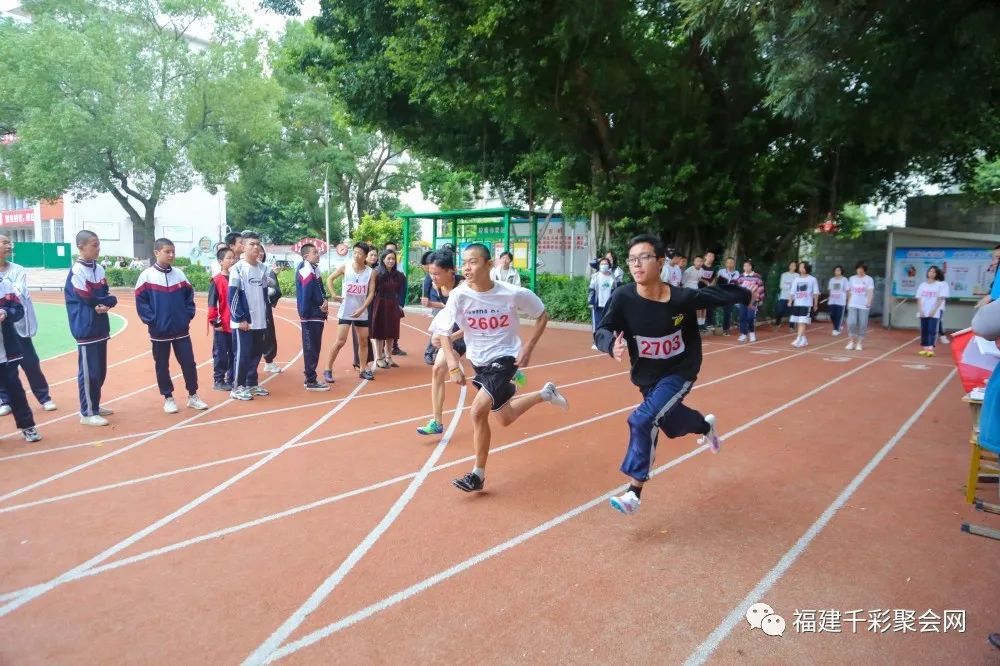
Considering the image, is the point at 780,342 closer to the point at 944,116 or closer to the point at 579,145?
the point at 944,116

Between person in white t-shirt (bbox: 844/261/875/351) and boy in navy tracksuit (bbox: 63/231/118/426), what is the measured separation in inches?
491

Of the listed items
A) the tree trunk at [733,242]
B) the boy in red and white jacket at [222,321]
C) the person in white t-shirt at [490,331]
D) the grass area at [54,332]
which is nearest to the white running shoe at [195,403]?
the boy in red and white jacket at [222,321]

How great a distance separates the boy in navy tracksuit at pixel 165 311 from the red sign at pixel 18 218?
49056 mm

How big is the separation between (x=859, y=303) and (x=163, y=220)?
46.4 metres

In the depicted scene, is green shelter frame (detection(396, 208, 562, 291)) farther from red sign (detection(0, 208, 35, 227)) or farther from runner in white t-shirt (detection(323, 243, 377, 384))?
red sign (detection(0, 208, 35, 227))

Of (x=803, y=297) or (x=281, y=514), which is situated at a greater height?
(x=803, y=297)

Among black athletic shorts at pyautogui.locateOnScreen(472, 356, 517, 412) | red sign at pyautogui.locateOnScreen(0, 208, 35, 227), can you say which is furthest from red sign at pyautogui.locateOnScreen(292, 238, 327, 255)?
red sign at pyautogui.locateOnScreen(0, 208, 35, 227)

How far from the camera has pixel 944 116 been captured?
12586mm

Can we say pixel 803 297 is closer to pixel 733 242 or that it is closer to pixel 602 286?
pixel 733 242

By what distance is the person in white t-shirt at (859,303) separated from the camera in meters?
12.7

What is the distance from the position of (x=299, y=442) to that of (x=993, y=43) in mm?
8992

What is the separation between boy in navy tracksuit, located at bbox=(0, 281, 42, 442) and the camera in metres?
6.12

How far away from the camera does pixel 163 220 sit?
4675cm

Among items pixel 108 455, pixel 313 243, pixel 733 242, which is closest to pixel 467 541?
pixel 108 455
